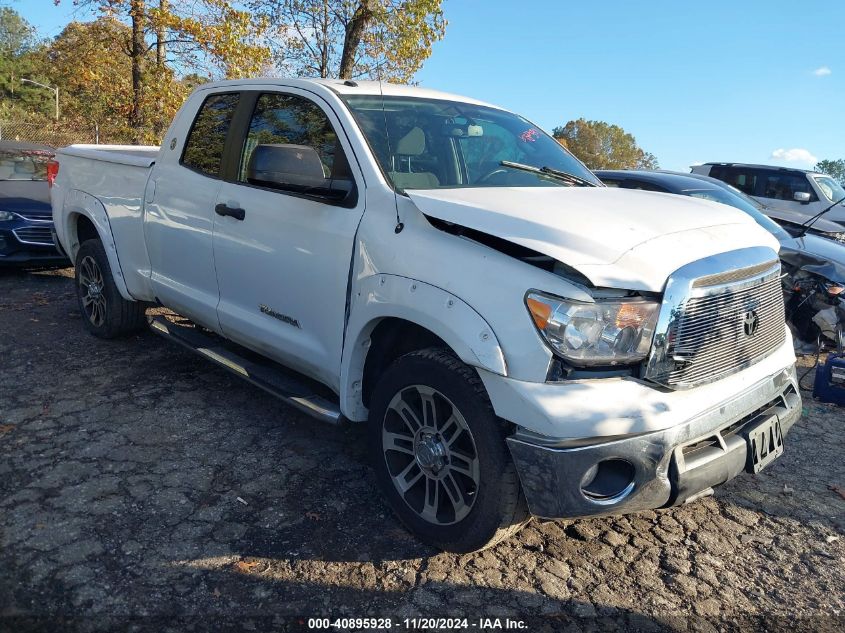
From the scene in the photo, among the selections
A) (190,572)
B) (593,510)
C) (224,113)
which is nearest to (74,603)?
(190,572)

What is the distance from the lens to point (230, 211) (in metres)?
3.91

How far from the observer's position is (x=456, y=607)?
267 cm

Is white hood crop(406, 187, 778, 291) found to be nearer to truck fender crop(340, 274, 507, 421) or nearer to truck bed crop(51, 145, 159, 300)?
truck fender crop(340, 274, 507, 421)

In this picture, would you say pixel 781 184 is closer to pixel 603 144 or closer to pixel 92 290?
pixel 92 290

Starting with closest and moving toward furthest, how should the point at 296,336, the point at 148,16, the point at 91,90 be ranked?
the point at 296,336 → the point at 148,16 → the point at 91,90

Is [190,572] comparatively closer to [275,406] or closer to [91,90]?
[275,406]

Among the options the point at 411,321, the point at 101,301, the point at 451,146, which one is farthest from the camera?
the point at 101,301

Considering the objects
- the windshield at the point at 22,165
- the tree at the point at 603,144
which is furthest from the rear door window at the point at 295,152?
the tree at the point at 603,144

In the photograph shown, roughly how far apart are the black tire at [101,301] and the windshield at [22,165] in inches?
147

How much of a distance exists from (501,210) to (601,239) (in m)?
0.43

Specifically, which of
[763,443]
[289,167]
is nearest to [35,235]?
[289,167]

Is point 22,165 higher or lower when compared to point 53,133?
higher

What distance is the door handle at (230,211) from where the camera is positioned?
152 inches

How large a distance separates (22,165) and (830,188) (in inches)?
564
